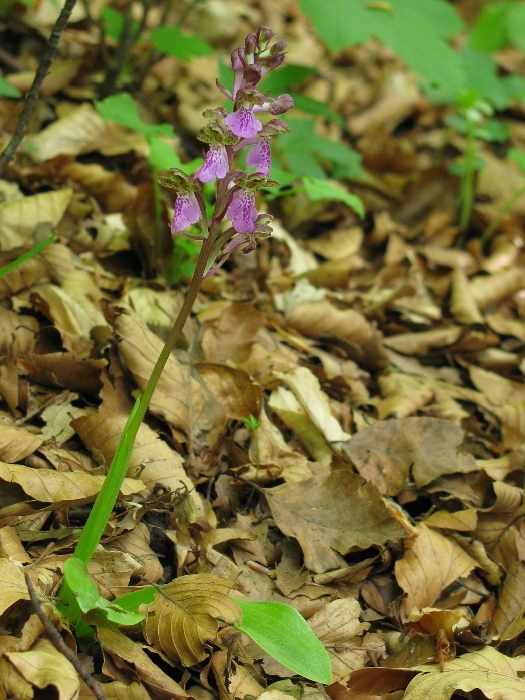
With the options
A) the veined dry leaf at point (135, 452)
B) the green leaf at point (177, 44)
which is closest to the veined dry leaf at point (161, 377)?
the veined dry leaf at point (135, 452)

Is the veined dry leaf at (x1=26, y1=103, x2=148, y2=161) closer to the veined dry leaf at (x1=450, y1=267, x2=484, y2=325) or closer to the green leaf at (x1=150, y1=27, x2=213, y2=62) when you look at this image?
the green leaf at (x1=150, y1=27, x2=213, y2=62)

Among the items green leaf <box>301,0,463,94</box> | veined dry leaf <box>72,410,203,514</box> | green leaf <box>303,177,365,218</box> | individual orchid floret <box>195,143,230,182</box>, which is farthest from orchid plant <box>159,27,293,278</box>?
green leaf <box>301,0,463,94</box>

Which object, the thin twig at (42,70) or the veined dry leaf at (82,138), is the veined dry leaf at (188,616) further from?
the veined dry leaf at (82,138)

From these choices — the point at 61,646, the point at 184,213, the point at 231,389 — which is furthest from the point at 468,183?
the point at 61,646

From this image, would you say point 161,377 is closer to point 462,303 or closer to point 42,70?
point 42,70

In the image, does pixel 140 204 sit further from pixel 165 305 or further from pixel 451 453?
pixel 451 453
